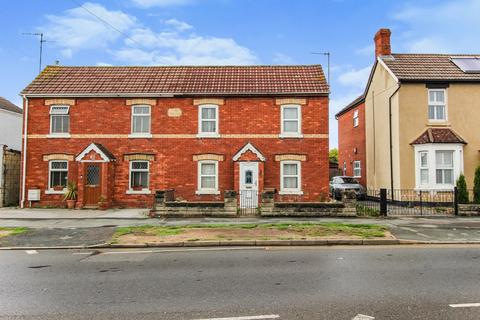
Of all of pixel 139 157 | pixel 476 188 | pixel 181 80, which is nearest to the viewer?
pixel 476 188

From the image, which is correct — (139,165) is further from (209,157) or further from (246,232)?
(246,232)

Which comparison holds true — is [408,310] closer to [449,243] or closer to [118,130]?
[449,243]

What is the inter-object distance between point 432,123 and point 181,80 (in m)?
14.3

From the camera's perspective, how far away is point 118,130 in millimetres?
21062

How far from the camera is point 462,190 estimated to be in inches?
722

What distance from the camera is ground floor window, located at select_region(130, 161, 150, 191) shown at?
2089 cm

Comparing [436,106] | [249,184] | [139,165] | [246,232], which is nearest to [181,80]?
[139,165]

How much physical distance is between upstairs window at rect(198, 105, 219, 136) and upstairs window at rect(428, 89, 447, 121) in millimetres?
11781

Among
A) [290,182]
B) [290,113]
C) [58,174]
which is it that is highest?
[290,113]

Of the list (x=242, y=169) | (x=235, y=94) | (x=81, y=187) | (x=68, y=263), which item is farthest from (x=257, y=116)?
(x=68, y=263)

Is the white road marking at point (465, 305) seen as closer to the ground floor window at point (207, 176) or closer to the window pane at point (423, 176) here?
the ground floor window at point (207, 176)

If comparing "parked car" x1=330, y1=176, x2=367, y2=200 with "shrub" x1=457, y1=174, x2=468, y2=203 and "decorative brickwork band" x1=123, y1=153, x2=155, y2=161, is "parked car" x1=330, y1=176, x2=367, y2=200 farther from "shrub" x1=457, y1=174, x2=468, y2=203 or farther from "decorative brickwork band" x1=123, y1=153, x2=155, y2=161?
"decorative brickwork band" x1=123, y1=153, x2=155, y2=161

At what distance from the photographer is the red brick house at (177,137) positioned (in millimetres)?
20656

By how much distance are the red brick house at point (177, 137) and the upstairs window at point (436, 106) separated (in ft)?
18.9
